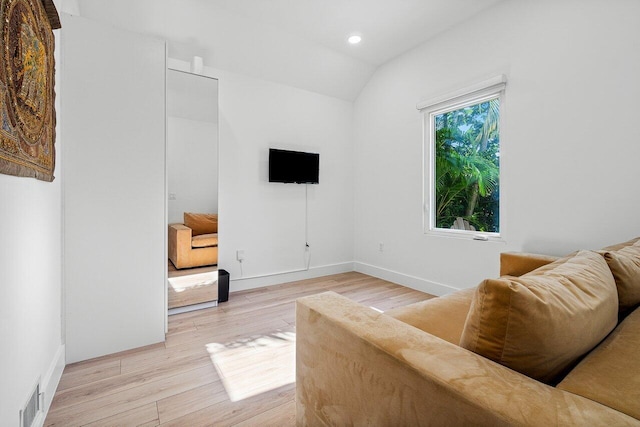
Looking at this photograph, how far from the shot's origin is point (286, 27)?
120 inches

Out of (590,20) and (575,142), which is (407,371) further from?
(590,20)

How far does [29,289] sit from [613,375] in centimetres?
206

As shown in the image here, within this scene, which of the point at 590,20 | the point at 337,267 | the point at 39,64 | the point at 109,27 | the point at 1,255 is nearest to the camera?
the point at 1,255

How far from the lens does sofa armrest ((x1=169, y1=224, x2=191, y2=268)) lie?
2479 mm

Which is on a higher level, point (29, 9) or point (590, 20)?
point (590, 20)

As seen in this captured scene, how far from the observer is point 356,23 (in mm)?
2969

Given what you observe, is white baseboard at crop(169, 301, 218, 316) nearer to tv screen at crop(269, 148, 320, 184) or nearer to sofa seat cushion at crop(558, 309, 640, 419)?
tv screen at crop(269, 148, 320, 184)

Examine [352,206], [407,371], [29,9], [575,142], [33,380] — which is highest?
[29,9]

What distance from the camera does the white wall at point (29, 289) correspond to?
103 cm

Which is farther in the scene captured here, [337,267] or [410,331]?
[337,267]

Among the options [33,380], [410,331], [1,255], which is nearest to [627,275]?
[410,331]

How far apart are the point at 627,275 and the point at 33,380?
2.43m

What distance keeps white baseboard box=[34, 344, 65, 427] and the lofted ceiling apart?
109 inches

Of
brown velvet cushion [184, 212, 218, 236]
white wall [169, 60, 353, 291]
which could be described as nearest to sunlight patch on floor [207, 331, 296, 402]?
brown velvet cushion [184, 212, 218, 236]
